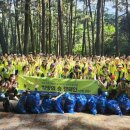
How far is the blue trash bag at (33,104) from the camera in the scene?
1418 cm

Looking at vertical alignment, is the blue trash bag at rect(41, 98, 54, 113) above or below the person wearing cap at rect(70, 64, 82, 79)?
below

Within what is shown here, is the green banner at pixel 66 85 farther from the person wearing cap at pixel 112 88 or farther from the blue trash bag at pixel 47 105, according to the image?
the blue trash bag at pixel 47 105

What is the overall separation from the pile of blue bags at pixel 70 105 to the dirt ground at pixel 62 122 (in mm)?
392

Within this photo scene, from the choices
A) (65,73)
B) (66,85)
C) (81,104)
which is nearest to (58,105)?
(81,104)

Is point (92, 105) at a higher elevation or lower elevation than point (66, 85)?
lower

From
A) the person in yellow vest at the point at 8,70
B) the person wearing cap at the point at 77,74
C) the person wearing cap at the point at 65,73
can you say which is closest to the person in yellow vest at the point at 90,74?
the person wearing cap at the point at 77,74

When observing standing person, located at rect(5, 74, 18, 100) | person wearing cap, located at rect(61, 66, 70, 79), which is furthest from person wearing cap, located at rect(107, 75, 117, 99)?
standing person, located at rect(5, 74, 18, 100)

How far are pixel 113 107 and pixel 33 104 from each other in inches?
115

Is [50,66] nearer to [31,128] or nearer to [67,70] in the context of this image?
[67,70]

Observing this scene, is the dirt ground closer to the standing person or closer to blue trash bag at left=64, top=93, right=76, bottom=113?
blue trash bag at left=64, top=93, right=76, bottom=113

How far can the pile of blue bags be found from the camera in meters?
14.3

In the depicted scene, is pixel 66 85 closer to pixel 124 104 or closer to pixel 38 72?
pixel 38 72

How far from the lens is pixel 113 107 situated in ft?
47.3

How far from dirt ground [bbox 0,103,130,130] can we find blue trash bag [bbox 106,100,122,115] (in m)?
0.35
